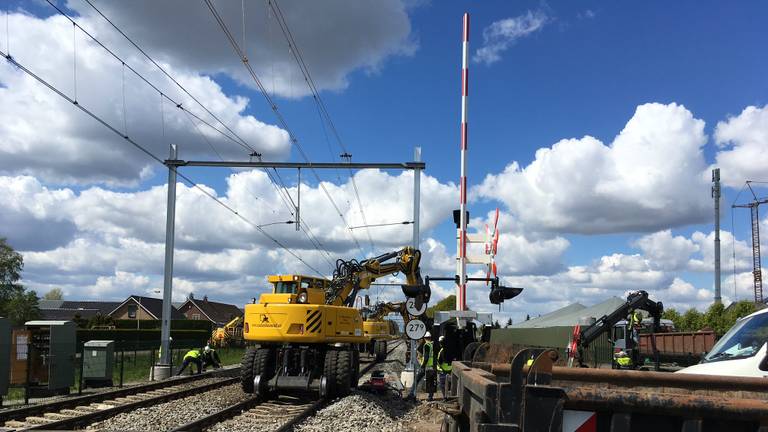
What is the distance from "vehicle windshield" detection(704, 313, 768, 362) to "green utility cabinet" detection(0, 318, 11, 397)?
46.4 ft

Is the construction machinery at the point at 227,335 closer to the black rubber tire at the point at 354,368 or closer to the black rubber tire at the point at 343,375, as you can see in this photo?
the black rubber tire at the point at 354,368

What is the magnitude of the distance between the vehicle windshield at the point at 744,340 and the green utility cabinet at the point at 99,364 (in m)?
17.7

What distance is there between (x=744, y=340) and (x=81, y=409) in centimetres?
1282

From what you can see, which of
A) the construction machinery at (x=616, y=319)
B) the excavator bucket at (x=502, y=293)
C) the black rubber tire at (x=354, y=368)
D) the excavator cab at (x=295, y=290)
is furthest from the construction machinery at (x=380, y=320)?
the excavator bucket at (x=502, y=293)

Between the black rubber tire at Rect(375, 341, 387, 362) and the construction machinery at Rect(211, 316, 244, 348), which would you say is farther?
the construction machinery at Rect(211, 316, 244, 348)

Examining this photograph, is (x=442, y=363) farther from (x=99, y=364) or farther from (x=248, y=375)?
(x=99, y=364)

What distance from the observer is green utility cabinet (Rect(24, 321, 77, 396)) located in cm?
1725

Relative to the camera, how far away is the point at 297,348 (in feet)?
55.5

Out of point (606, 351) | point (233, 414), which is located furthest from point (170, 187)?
point (606, 351)

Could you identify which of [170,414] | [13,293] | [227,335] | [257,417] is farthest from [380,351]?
[13,293]

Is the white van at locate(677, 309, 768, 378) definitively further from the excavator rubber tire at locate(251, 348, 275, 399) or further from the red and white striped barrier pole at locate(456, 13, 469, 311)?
the excavator rubber tire at locate(251, 348, 275, 399)

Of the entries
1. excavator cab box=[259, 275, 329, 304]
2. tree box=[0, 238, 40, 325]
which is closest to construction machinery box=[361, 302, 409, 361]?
excavator cab box=[259, 275, 329, 304]

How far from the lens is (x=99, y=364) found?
20.0 metres

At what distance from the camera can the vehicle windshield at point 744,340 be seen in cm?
606
